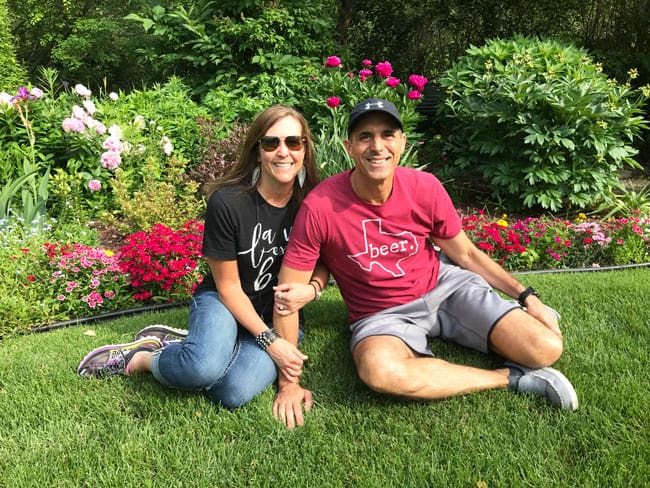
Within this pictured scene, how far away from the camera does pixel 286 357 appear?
241 cm

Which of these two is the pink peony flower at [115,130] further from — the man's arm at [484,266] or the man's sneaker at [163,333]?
the man's arm at [484,266]

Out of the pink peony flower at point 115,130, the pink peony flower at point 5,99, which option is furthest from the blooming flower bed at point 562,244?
the pink peony flower at point 5,99

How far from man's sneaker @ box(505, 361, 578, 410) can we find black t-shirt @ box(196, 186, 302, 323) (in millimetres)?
1289

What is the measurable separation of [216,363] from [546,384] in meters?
1.54

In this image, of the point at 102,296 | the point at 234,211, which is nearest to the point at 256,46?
the point at 102,296

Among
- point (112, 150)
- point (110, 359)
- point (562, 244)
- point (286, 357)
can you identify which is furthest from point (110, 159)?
point (562, 244)

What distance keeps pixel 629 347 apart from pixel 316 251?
5.98 feet

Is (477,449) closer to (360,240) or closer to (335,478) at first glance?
(335,478)

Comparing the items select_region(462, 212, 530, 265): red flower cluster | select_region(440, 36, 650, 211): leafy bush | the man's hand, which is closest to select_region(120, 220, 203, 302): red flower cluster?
the man's hand

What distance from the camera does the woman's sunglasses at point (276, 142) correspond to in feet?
8.06

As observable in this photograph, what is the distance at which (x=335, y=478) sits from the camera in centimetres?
196

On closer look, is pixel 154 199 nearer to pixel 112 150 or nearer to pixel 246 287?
pixel 112 150

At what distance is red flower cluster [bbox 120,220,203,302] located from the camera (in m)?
3.77

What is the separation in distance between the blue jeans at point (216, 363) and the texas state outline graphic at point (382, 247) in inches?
27.6
